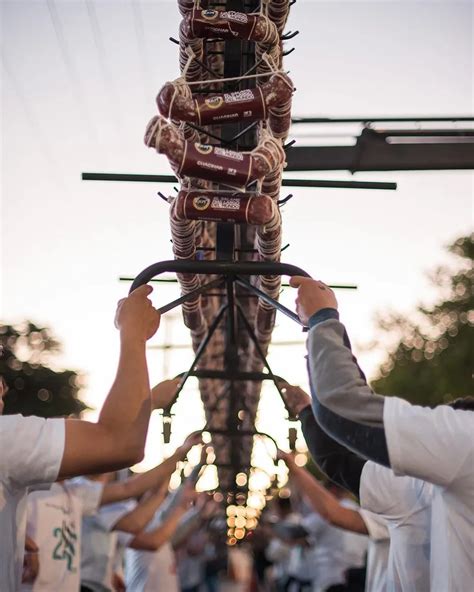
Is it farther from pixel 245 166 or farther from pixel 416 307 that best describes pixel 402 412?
pixel 416 307

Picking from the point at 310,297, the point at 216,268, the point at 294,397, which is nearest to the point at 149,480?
the point at 294,397

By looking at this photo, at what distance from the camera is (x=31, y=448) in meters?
2.05

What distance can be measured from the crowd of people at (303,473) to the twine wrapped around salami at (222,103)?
0.85 m

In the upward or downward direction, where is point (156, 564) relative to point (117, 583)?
upward

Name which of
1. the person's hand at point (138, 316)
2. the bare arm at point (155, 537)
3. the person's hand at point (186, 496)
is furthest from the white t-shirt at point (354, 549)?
the person's hand at point (138, 316)

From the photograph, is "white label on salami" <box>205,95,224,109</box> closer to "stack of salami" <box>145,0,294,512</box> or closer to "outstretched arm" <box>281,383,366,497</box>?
"stack of salami" <box>145,0,294,512</box>

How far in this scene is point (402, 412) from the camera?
2088 millimetres

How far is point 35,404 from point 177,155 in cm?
4485

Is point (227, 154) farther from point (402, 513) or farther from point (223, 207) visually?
point (402, 513)

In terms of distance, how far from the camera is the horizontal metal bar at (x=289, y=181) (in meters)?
3.83

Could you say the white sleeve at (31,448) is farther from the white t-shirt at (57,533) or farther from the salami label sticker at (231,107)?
the white t-shirt at (57,533)

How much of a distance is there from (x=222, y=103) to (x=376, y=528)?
8.25ft

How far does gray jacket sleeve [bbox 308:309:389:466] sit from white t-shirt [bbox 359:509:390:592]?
227cm

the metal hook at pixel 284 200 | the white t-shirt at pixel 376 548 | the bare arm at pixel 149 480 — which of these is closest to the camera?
the metal hook at pixel 284 200
